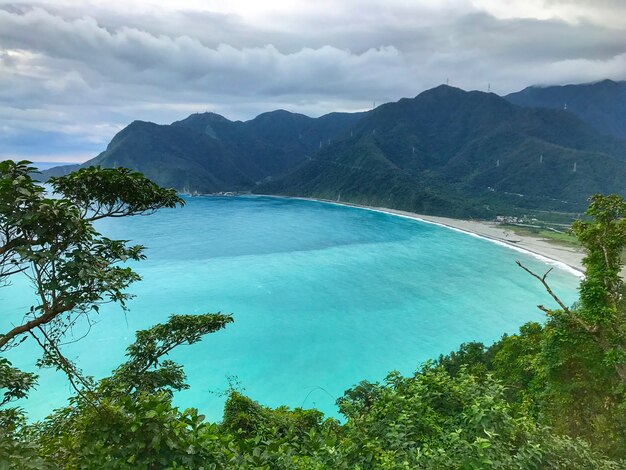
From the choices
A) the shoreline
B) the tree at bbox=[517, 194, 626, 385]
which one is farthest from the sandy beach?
the tree at bbox=[517, 194, 626, 385]

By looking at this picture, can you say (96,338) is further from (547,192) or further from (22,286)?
(547,192)

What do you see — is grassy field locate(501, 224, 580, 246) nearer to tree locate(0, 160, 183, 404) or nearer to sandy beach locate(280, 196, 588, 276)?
sandy beach locate(280, 196, 588, 276)

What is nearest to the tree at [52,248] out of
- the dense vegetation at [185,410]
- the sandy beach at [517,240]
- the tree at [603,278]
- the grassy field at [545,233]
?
the dense vegetation at [185,410]

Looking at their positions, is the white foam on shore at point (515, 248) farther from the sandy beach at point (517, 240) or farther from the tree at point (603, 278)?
the tree at point (603, 278)

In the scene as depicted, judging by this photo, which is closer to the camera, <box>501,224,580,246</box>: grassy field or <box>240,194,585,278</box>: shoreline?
<box>240,194,585,278</box>: shoreline

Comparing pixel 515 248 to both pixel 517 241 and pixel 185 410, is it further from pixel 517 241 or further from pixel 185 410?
pixel 185 410

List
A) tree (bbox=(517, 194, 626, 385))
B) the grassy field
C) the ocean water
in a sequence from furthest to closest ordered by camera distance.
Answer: the grassy field → the ocean water → tree (bbox=(517, 194, 626, 385))

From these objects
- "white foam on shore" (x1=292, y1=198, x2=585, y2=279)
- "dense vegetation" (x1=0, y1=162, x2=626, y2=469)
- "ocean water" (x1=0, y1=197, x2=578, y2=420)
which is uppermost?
"dense vegetation" (x1=0, y1=162, x2=626, y2=469)
